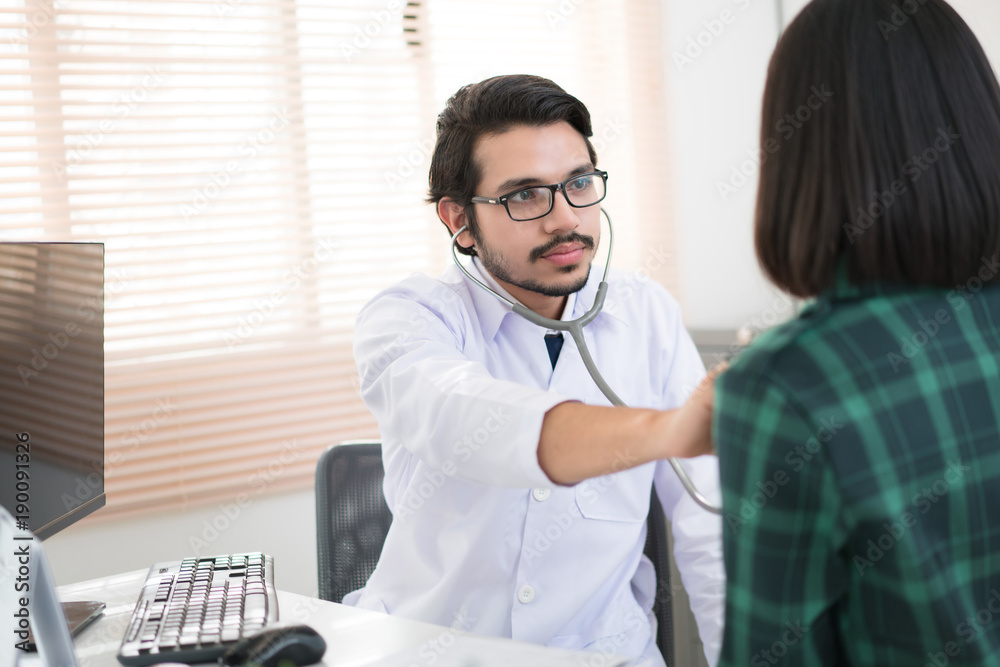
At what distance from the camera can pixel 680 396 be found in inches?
55.2


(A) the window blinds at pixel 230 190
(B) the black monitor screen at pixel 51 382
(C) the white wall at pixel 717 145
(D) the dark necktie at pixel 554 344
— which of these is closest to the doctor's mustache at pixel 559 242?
(D) the dark necktie at pixel 554 344

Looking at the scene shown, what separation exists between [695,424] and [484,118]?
87cm

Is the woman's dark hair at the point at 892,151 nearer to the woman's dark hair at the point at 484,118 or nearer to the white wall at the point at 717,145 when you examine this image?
the woman's dark hair at the point at 484,118

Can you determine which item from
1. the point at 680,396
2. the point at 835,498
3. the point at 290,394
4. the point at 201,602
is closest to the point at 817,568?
the point at 835,498

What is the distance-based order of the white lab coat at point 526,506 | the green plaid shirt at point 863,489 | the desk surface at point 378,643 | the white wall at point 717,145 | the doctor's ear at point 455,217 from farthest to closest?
the white wall at point 717,145 → the doctor's ear at point 455,217 → the white lab coat at point 526,506 → the desk surface at point 378,643 → the green plaid shirt at point 863,489

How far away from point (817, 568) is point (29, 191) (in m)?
1.94

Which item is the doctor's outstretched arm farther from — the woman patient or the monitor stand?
the monitor stand

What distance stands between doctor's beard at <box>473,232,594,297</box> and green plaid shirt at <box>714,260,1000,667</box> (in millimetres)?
710

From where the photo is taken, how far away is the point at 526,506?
4.02ft

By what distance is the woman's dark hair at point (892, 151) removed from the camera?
0.61 metres

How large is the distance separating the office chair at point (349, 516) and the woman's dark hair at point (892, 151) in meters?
0.80

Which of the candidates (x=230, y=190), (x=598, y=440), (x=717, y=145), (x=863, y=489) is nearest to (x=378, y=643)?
(x=598, y=440)

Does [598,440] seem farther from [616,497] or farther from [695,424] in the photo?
[616,497]

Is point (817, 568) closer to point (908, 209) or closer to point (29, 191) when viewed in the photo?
point (908, 209)
